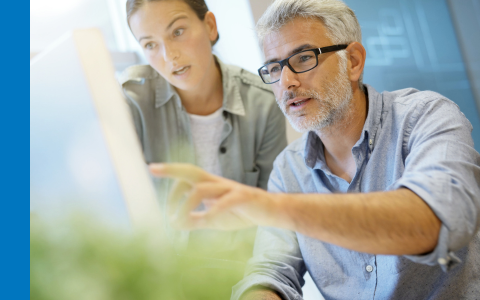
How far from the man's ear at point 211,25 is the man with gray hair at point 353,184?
205 mm

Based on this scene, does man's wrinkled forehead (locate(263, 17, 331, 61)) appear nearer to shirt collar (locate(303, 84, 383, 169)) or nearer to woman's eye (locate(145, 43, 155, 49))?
shirt collar (locate(303, 84, 383, 169))

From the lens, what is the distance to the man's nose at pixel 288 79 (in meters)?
1.06

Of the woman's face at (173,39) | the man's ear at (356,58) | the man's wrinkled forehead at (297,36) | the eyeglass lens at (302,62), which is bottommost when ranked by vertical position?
the man's ear at (356,58)

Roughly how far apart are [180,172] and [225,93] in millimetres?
929

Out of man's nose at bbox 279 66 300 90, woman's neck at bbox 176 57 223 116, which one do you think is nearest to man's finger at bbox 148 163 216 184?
man's nose at bbox 279 66 300 90

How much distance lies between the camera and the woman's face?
1114mm

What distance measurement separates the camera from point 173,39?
1143 mm

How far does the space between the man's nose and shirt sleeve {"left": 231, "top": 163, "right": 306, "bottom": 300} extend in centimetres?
32

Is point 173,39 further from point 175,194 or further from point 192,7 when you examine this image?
point 175,194

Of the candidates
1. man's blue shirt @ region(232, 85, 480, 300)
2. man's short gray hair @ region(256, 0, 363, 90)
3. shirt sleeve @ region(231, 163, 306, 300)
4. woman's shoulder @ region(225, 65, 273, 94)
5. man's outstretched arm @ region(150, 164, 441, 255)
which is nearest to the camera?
man's outstretched arm @ region(150, 164, 441, 255)

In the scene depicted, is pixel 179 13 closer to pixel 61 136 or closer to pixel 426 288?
pixel 61 136

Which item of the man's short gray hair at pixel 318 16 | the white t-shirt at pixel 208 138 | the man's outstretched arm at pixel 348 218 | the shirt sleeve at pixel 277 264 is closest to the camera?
the man's outstretched arm at pixel 348 218

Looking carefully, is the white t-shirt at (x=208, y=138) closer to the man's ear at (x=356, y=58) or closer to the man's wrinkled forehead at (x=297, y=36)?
the man's wrinkled forehead at (x=297, y=36)

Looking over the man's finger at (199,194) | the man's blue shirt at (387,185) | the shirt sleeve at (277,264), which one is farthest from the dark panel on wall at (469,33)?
the man's finger at (199,194)
